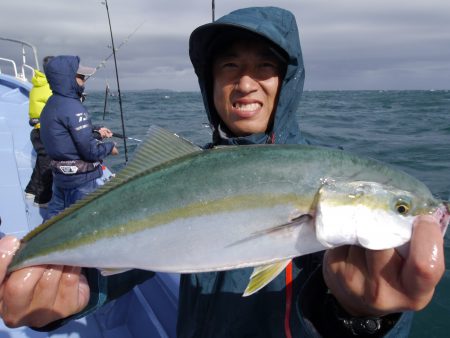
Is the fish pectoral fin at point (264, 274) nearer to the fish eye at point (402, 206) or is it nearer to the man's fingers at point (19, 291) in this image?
the fish eye at point (402, 206)

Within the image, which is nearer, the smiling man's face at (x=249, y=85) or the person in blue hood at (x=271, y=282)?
the person in blue hood at (x=271, y=282)

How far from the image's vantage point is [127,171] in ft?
6.04

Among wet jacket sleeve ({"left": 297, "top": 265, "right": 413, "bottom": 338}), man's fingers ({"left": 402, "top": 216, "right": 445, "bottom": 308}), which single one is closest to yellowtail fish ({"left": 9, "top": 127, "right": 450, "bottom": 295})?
man's fingers ({"left": 402, "top": 216, "right": 445, "bottom": 308})

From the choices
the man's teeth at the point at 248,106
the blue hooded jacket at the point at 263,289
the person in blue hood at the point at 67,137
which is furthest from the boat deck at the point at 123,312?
the man's teeth at the point at 248,106

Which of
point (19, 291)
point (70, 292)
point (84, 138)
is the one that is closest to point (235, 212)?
point (70, 292)

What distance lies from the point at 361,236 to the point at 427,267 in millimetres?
270

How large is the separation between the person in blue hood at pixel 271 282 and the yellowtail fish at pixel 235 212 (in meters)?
0.15

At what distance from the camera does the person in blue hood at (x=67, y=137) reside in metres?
5.92

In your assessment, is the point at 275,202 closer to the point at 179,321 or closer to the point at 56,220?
the point at 56,220

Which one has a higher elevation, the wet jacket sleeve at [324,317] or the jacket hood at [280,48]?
the jacket hood at [280,48]

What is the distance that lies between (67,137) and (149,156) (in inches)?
185

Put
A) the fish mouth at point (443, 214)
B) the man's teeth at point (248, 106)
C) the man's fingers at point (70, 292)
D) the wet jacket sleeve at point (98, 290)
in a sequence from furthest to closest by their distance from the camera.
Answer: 1. the man's teeth at point (248, 106)
2. the wet jacket sleeve at point (98, 290)
3. the man's fingers at point (70, 292)
4. the fish mouth at point (443, 214)

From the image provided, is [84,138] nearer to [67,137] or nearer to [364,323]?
[67,137]

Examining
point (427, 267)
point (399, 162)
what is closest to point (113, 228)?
point (427, 267)
